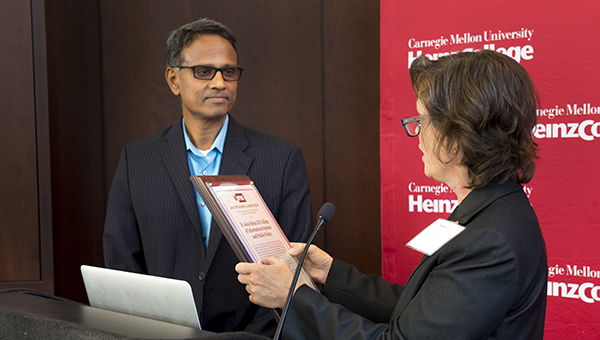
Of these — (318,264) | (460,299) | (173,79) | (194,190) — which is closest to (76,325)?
(460,299)

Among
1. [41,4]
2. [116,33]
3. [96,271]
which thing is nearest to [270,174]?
[96,271]

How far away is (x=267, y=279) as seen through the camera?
1.27m

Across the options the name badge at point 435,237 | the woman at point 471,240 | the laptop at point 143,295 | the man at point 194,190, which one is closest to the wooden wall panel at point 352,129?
the man at point 194,190

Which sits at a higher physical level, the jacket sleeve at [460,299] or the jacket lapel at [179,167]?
the jacket lapel at [179,167]

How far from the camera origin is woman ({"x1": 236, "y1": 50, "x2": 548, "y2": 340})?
1021mm

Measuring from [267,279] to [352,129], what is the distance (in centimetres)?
168

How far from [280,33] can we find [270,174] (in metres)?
1.27

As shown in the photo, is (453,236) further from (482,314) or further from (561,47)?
(561,47)

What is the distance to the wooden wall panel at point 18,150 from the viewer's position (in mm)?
2439

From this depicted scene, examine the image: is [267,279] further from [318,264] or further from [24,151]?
[24,151]

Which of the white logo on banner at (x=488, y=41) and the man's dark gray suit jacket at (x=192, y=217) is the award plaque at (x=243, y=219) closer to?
the man's dark gray suit jacket at (x=192, y=217)

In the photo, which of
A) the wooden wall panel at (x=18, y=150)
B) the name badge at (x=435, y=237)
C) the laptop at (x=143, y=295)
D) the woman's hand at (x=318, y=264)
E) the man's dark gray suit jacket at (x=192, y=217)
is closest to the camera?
the laptop at (x=143, y=295)

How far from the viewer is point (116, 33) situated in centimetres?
304

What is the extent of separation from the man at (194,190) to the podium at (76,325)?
75cm
